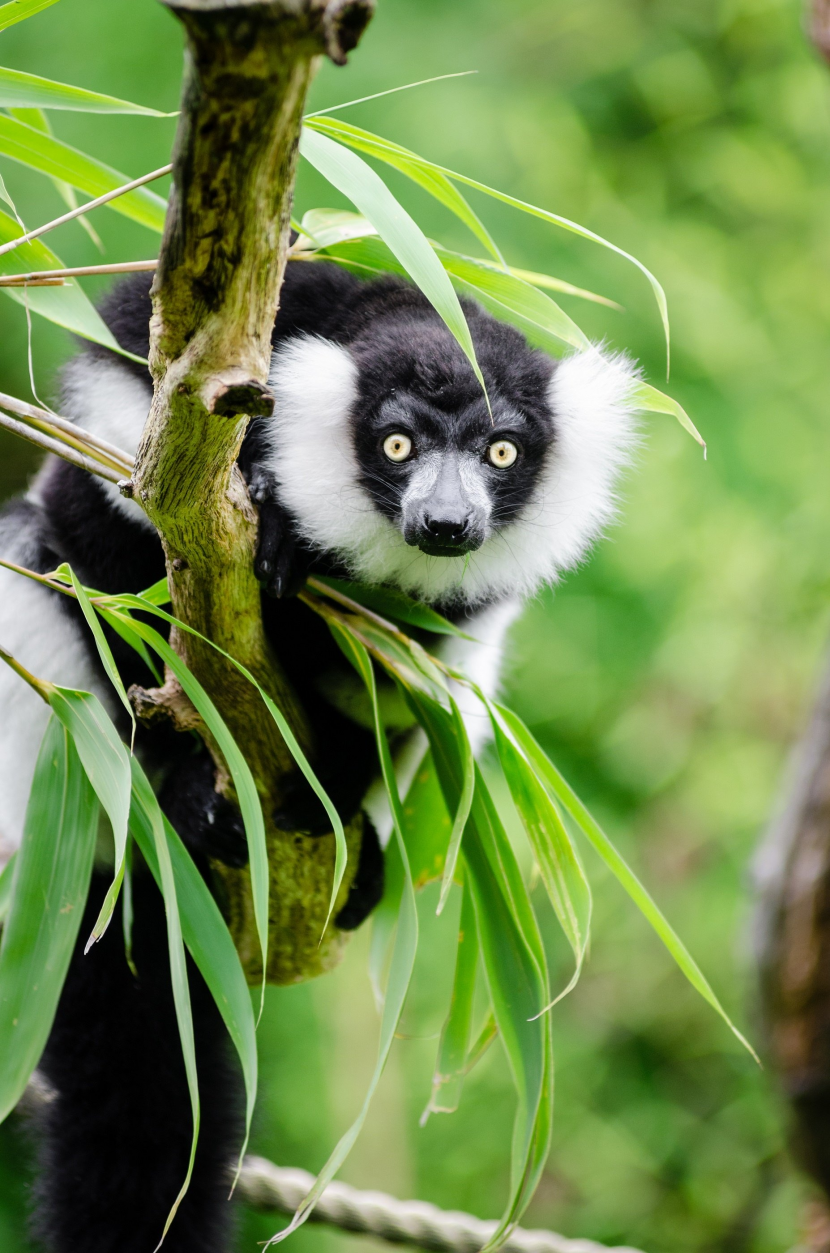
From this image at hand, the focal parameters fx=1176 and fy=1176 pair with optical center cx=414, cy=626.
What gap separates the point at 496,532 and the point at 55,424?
625 millimetres

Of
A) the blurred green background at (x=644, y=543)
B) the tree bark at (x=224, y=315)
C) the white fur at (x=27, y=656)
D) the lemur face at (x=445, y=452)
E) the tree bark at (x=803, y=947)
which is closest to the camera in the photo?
the tree bark at (x=224, y=315)

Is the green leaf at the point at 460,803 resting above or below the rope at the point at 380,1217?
above

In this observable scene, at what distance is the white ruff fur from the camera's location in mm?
1495

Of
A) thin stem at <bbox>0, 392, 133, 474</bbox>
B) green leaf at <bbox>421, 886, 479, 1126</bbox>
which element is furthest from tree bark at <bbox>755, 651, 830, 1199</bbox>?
thin stem at <bbox>0, 392, 133, 474</bbox>

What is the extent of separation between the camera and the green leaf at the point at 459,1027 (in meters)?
1.32

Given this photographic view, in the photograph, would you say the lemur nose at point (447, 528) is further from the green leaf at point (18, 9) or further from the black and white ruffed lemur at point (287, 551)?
the green leaf at point (18, 9)

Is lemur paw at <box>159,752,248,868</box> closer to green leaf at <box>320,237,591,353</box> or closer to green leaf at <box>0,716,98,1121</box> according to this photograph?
green leaf at <box>0,716,98,1121</box>

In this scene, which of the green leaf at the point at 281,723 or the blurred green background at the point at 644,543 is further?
the blurred green background at the point at 644,543

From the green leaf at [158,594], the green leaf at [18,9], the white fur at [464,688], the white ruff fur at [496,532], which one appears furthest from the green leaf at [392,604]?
the green leaf at [18,9]

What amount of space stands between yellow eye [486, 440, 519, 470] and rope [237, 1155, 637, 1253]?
1.15m

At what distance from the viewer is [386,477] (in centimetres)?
150

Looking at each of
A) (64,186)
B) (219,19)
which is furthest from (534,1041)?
(64,186)

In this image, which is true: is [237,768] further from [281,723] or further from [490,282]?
[490,282]

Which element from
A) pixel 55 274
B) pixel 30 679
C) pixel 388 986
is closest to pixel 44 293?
pixel 55 274
